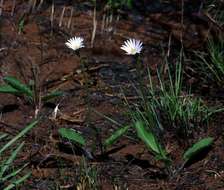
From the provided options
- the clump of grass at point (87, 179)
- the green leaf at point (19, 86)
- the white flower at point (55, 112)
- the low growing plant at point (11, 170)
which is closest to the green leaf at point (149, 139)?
the clump of grass at point (87, 179)

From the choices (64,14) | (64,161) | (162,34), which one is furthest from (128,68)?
(64,161)

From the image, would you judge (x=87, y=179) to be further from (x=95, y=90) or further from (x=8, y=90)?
(x=95, y=90)

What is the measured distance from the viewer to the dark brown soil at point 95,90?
273cm

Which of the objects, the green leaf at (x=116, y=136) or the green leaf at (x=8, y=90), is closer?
the green leaf at (x=116, y=136)

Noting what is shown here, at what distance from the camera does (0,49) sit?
3.60 meters

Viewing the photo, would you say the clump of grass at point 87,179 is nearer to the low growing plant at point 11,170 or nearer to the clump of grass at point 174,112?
the low growing plant at point 11,170

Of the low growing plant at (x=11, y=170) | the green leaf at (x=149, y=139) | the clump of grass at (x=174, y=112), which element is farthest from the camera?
the clump of grass at (x=174, y=112)

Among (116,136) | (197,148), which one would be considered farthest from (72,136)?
(197,148)

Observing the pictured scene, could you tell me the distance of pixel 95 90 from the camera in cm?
347

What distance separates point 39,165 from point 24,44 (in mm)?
1180

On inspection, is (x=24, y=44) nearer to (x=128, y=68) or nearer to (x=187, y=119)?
(x=128, y=68)

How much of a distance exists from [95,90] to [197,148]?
0.90 meters

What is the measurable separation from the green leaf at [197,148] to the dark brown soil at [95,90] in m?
0.07

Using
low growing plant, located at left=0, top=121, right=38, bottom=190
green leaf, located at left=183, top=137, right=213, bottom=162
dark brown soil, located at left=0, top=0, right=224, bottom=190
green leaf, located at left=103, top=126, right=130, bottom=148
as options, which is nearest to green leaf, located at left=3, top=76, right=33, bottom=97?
dark brown soil, located at left=0, top=0, right=224, bottom=190
